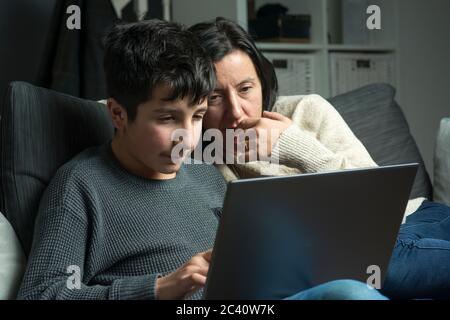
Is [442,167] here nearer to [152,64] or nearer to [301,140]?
[301,140]

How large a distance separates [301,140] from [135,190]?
1.52 ft

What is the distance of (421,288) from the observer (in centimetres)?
145

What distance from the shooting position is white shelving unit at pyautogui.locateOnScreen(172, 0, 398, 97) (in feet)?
8.92

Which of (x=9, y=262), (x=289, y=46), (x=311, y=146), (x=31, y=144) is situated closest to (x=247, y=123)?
(x=311, y=146)

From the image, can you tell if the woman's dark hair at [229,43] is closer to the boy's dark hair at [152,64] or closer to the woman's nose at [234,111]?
the woman's nose at [234,111]

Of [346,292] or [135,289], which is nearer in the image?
[346,292]

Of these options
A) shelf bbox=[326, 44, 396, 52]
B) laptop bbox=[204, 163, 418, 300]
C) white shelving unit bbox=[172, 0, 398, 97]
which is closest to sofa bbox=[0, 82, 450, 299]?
laptop bbox=[204, 163, 418, 300]

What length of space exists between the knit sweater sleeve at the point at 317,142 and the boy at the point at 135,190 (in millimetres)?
253

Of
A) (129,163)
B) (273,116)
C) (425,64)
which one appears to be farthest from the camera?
(425,64)

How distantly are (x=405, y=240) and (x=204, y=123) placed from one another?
0.52 m

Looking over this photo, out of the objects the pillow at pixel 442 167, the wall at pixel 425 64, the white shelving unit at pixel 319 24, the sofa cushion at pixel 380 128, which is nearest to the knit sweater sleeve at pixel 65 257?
the sofa cushion at pixel 380 128

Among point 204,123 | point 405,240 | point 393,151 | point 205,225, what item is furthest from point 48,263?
point 393,151

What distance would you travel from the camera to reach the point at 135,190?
4.45 feet

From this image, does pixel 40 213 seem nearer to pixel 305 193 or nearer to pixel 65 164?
pixel 65 164
